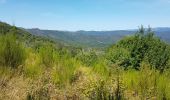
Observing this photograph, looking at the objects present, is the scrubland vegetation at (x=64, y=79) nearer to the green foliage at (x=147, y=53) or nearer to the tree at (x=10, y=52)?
the tree at (x=10, y=52)

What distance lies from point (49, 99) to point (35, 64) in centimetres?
155

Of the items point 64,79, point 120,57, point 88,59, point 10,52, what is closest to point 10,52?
point 10,52

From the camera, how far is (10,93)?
567 cm

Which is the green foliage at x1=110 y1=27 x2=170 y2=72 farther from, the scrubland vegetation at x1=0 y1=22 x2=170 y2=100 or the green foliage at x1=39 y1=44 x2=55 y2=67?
the green foliage at x1=39 y1=44 x2=55 y2=67

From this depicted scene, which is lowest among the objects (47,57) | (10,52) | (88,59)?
(88,59)

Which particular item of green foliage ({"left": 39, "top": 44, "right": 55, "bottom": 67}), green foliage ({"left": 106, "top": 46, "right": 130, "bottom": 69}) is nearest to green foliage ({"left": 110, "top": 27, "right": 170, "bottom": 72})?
green foliage ({"left": 106, "top": 46, "right": 130, "bottom": 69})

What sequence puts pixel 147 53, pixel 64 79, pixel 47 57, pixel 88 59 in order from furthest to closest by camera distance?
pixel 88 59 < pixel 147 53 < pixel 47 57 < pixel 64 79

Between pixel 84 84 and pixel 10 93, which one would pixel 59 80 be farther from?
pixel 10 93

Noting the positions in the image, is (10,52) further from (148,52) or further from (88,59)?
(148,52)

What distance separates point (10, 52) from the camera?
7.03 m

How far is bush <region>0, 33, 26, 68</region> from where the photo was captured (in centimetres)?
695

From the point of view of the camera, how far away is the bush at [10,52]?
22.8 feet

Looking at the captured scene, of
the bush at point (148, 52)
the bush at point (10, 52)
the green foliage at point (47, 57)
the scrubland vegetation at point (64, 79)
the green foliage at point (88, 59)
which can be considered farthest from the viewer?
the bush at point (148, 52)

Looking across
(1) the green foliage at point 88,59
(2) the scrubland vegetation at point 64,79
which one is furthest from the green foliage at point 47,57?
(1) the green foliage at point 88,59
